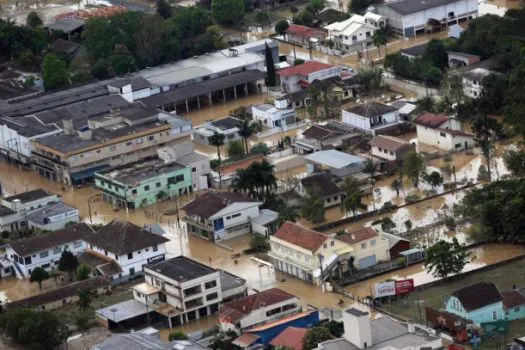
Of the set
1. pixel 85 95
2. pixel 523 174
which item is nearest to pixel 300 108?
pixel 85 95

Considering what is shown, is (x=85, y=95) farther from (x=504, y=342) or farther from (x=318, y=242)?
(x=504, y=342)

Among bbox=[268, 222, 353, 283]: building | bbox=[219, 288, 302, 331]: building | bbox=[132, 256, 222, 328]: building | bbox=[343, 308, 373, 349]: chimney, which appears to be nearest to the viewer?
bbox=[343, 308, 373, 349]: chimney

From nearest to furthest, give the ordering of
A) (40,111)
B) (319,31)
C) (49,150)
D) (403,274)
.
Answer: (403,274) < (49,150) < (40,111) < (319,31)

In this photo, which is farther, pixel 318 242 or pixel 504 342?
pixel 318 242

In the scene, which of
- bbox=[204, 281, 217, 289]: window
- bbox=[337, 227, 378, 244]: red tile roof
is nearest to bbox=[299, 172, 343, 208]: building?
bbox=[337, 227, 378, 244]: red tile roof

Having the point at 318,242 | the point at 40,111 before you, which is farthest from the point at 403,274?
the point at 40,111

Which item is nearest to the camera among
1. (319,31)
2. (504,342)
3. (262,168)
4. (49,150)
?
(504,342)

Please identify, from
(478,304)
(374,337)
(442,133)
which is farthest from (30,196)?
(374,337)

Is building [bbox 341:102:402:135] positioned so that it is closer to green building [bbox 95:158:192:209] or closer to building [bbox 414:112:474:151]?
building [bbox 414:112:474:151]
